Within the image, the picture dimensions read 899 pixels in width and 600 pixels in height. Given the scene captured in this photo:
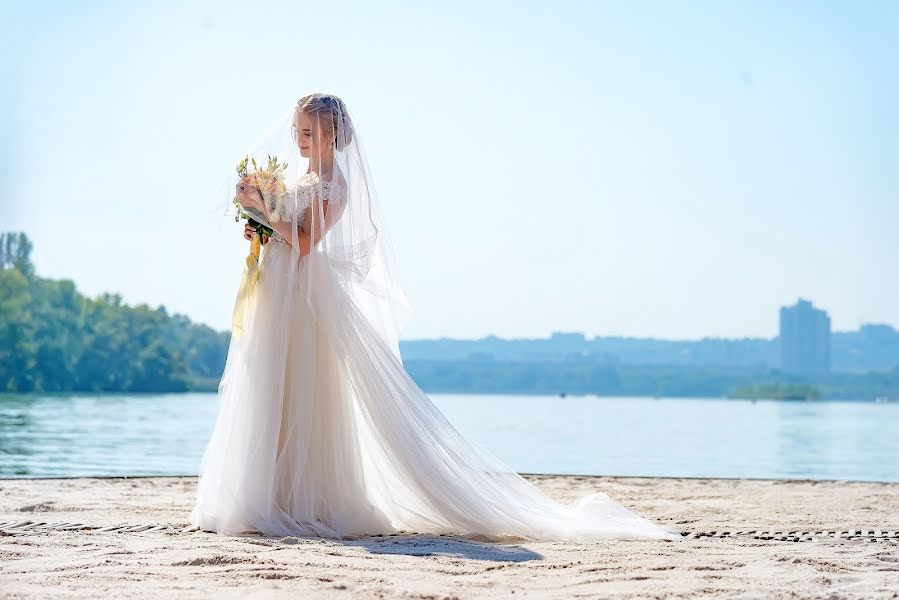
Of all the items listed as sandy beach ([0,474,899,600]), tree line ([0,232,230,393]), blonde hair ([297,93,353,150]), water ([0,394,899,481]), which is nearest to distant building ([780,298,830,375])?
tree line ([0,232,230,393])

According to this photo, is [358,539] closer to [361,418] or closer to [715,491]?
[361,418]

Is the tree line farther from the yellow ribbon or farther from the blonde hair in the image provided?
the blonde hair

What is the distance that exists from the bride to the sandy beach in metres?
0.24

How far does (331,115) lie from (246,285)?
3.08 ft

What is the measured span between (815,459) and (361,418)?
34.5 ft

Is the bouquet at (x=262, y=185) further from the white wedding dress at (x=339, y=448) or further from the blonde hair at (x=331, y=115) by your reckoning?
the blonde hair at (x=331, y=115)

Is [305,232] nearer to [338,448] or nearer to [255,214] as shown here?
[255,214]

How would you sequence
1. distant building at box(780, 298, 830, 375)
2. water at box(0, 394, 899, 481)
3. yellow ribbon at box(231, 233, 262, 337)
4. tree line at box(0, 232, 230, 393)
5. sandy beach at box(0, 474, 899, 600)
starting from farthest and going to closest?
1. distant building at box(780, 298, 830, 375)
2. tree line at box(0, 232, 230, 393)
3. water at box(0, 394, 899, 481)
4. yellow ribbon at box(231, 233, 262, 337)
5. sandy beach at box(0, 474, 899, 600)

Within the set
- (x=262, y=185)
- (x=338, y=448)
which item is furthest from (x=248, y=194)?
(x=338, y=448)

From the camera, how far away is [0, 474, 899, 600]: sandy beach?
11.7ft

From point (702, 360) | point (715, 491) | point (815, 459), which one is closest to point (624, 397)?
point (702, 360)

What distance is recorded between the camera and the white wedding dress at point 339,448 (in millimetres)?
5027

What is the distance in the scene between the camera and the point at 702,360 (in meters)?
105

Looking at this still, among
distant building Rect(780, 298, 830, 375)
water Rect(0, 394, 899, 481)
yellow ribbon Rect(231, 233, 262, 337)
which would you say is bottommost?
water Rect(0, 394, 899, 481)
